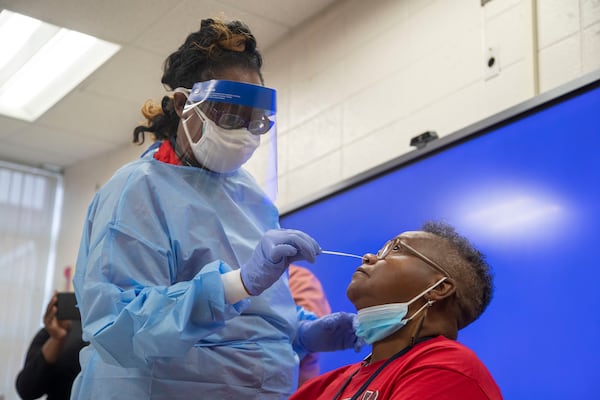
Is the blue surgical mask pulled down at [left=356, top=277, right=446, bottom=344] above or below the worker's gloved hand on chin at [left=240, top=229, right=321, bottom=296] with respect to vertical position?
below

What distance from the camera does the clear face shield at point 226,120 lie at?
6.05ft

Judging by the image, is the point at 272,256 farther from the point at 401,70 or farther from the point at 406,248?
the point at 401,70

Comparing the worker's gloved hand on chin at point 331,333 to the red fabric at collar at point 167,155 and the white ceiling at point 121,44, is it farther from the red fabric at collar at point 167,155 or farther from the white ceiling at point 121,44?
the white ceiling at point 121,44

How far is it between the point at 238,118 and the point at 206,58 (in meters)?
0.17

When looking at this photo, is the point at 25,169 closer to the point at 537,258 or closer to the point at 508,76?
the point at 508,76

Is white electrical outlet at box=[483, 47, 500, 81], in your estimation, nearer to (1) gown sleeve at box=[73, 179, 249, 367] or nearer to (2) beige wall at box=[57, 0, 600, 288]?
(2) beige wall at box=[57, 0, 600, 288]

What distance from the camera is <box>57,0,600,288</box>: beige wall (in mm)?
2570

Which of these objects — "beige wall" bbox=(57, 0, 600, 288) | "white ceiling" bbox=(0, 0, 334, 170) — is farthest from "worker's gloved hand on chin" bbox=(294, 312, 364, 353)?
"beige wall" bbox=(57, 0, 600, 288)

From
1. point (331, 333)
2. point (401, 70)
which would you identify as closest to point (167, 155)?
point (331, 333)

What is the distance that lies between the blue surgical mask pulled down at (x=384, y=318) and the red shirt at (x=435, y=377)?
72 mm

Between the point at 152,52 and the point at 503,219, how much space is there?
213 centimetres

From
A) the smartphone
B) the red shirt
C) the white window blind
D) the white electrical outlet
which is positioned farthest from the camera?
the white window blind

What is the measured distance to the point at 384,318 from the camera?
1701 millimetres

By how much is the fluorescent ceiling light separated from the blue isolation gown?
7.32 ft
